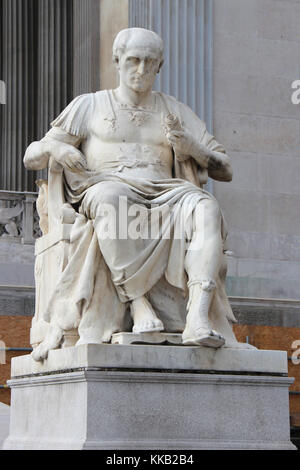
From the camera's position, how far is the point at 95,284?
9391mm

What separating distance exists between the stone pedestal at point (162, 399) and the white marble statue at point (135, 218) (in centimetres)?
24

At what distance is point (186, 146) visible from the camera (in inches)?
395

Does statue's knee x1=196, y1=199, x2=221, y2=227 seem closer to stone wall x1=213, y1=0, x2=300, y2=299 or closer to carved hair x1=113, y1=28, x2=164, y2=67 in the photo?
carved hair x1=113, y1=28, x2=164, y2=67

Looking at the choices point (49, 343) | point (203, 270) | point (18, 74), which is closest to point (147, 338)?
point (203, 270)

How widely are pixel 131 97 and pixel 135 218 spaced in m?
1.37

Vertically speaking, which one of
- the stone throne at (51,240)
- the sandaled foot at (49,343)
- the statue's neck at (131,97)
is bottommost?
the sandaled foot at (49,343)

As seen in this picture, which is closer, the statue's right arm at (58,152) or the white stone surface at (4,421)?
the statue's right arm at (58,152)

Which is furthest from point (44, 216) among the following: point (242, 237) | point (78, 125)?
point (242, 237)

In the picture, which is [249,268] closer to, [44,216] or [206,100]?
[206,100]

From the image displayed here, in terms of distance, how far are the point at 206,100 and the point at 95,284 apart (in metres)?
6.51

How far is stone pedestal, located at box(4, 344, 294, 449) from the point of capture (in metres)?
8.71

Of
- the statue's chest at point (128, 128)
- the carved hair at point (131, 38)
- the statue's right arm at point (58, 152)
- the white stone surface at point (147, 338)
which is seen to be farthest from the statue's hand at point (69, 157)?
the white stone surface at point (147, 338)

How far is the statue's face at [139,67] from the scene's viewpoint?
10039mm

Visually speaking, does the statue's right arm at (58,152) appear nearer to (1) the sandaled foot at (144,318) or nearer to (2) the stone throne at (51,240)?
(2) the stone throne at (51,240)
